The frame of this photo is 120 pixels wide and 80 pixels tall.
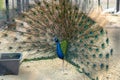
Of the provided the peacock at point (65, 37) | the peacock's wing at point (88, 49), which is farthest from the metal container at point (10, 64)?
the peacock's wing at point (88, 49)

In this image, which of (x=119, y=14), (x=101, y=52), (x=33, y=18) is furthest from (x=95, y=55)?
(x=119, y=14)

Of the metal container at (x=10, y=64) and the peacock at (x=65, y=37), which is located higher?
the peacock at (x=65, y=37)

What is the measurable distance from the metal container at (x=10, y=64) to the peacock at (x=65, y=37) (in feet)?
2.35

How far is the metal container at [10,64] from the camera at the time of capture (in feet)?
15.6

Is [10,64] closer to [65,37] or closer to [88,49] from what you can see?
[65,37]

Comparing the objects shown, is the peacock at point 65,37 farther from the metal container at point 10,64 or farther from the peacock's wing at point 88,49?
the metal container at point 10,64

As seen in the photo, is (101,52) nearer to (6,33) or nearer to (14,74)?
(14,74)

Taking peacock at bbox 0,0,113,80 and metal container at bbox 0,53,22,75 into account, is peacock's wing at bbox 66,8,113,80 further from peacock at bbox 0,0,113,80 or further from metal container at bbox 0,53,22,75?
metal container at bbox 0,53,22,75

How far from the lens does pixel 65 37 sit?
500 centimetres

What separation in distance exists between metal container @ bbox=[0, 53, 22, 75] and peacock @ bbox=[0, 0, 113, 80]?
0.72 metres

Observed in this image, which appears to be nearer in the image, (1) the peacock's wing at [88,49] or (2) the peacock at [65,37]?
(1) the peacock's wing at [88,49]

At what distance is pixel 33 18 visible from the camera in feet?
17.9

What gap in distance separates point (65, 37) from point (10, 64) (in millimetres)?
1108

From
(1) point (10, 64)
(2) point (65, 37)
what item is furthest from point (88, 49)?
(1) point (10, 64)
